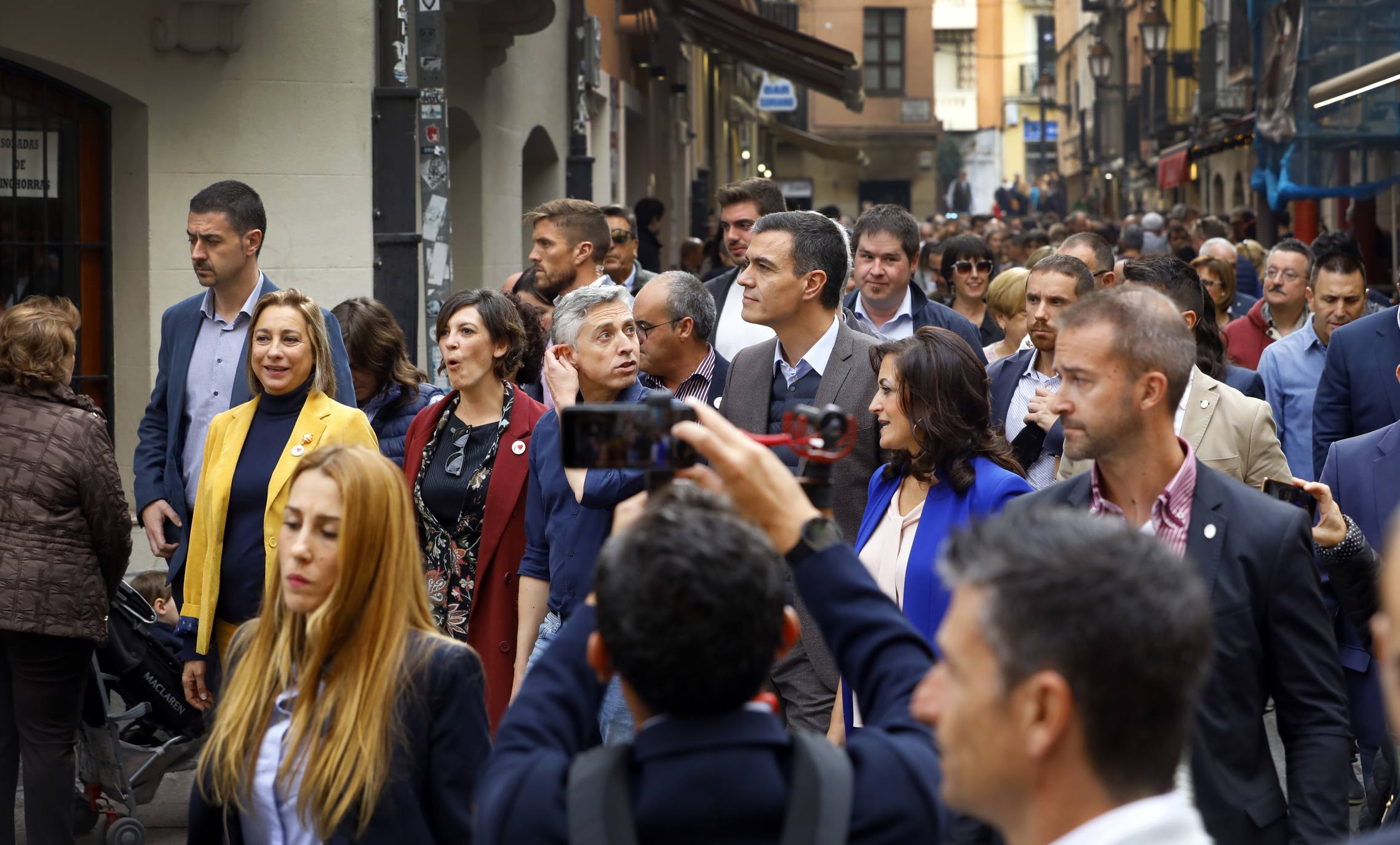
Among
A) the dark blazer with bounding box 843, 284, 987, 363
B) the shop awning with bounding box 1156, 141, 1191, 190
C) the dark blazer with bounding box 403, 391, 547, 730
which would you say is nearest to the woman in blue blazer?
the dark blazer with bounding box 403, 391, 547, 730

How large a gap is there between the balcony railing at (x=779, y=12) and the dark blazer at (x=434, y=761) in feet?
113

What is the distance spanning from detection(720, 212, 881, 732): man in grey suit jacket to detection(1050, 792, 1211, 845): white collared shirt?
10.1 ft

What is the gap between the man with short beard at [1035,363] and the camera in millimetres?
5887

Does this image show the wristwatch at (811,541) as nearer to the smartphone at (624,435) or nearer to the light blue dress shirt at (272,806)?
the smartphone at (624,435)

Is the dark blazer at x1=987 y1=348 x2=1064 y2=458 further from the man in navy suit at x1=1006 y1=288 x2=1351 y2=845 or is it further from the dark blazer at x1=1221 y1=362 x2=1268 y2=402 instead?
the man in navy suit at x1=1006 y1=288 x2=1351 y2=845

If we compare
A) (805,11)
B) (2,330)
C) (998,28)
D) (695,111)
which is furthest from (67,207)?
(998,28)

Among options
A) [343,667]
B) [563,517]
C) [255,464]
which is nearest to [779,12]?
[255,464]

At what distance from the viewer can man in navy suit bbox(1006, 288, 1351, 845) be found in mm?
3336

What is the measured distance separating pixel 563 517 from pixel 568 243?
311 centimetres

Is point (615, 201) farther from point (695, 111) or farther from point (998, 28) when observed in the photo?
point (998, 28)

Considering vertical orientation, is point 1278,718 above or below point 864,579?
below

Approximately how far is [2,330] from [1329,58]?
37.8ft

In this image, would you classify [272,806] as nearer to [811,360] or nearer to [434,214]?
[811,360]

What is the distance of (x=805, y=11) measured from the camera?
62031 mm
